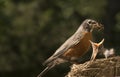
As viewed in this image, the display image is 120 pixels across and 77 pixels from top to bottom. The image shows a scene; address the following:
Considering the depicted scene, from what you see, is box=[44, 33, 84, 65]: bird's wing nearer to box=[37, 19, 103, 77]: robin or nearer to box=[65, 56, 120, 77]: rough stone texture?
box=[37, 19, 103, 77]: robin

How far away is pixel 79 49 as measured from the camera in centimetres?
1116

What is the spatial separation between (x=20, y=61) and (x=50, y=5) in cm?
282

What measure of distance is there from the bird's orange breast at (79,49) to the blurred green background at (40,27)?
30.9ft

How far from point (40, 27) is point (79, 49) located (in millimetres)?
12386

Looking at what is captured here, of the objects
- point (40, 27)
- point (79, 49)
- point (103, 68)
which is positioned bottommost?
point (103, 68)

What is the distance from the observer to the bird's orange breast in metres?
11.1

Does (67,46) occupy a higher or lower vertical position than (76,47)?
higher

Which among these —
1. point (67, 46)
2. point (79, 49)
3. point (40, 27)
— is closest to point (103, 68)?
point (79, 49)

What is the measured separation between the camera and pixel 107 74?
387 inches

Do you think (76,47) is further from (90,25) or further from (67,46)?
(90,25)

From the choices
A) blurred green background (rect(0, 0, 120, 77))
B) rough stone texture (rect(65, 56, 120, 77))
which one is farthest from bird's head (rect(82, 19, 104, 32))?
blurred green background (rect(0, 0, 120, 77))

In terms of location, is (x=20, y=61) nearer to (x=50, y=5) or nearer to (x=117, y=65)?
(x=50, y=5)

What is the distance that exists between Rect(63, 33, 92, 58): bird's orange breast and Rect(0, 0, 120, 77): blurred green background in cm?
941

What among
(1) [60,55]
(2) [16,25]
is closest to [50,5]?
(2) [16,25]
